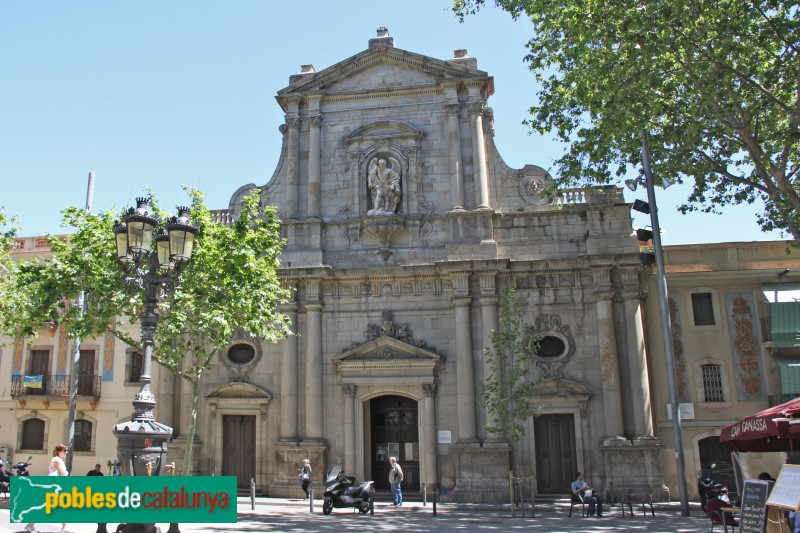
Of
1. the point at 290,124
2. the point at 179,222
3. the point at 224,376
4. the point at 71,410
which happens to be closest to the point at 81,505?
the point at 179,222

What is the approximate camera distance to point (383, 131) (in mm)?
27188

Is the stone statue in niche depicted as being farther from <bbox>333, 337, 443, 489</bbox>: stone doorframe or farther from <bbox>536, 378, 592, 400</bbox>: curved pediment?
<bbox>536, 378, 592, 400</bbox>: curved pediment

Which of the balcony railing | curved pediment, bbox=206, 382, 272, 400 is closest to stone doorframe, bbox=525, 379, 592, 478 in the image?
curved pediment, bbox=206, 382, 272, 400

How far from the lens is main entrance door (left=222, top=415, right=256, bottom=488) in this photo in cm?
2517

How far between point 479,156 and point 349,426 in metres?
10.6

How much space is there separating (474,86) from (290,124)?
7.10m

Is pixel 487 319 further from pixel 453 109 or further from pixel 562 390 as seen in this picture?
pixel 453 109

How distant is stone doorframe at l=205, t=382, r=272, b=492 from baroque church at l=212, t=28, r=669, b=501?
2.0 inches

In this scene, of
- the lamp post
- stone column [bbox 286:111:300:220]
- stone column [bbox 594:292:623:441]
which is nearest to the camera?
the lamp post

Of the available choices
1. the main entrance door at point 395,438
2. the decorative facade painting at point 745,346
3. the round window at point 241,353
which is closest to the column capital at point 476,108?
the main entrance door at point 395,438

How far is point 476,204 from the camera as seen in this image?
2567 centimetres

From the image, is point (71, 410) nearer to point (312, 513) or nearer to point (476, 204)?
point (312, 513)

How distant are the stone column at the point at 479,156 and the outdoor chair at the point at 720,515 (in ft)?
42.3

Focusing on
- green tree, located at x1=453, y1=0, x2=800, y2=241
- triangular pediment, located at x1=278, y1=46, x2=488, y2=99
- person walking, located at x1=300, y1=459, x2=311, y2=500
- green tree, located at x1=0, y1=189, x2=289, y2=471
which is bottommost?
person walking, located at x1=300, y1=459, x2=311, y2=500
